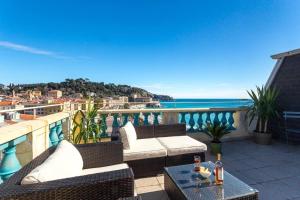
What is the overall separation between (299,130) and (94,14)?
8.18 meters

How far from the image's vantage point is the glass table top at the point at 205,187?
Answer: 54.9 inches

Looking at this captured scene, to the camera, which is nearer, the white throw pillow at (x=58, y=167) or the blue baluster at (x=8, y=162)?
the white throw pillow at (x=58, y=167)

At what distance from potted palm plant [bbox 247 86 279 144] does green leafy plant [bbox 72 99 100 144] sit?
3.96m

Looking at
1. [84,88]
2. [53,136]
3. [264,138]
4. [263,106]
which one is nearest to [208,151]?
[264,138]

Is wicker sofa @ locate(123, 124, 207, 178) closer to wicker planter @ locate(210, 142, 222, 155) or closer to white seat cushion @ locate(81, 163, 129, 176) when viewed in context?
white seat cushion @ locate(81, 163, 129, 176)

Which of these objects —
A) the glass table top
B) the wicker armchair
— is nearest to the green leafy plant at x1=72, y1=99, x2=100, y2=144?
the wicker armchair

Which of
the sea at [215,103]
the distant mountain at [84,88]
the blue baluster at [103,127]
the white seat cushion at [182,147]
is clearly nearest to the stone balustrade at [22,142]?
the blue baluster at [103,127]

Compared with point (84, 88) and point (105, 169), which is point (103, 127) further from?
point (84, 88)

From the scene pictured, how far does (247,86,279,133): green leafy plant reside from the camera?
4191mm

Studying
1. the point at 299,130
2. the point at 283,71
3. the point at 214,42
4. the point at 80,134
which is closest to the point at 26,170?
the point at 80,134

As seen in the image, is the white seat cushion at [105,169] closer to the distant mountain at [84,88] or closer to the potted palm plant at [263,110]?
the potted palm plant at [263,110]

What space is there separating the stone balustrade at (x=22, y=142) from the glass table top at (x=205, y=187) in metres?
1.58

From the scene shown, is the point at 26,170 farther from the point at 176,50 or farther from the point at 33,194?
the point at 176,50

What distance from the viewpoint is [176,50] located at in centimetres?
930
